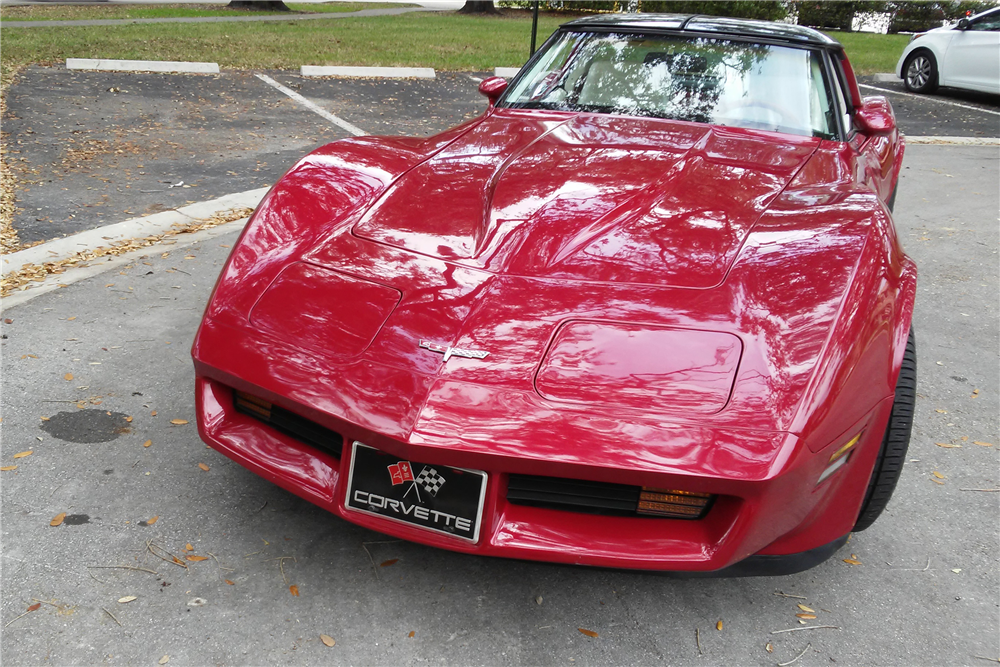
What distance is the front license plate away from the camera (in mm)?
1786

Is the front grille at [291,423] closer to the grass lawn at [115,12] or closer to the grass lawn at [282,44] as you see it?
the grass lawn at [282,44]

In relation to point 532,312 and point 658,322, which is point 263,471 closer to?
point 532,312

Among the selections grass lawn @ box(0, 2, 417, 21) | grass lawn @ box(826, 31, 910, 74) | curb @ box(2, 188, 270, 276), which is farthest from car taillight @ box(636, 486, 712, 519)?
grass lawn @ box(0, 2, 417, 21)

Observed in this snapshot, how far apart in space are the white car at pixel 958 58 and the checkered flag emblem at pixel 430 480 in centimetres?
1131

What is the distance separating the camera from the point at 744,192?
2.50 metres

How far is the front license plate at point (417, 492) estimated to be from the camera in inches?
70.3

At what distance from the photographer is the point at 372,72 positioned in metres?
9.84

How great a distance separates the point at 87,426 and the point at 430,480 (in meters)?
1.50

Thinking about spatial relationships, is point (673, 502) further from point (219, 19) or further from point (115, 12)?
point (115, 12)

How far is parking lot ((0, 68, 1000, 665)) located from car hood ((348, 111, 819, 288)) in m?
0.79

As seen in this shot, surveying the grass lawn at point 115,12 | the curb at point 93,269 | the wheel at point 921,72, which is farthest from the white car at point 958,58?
the grass lawn at point 115,12

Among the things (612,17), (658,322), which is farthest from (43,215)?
(658,322)

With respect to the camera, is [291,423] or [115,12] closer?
[291,423]

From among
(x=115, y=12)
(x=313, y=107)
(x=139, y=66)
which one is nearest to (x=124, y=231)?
(x=313, y=107)
